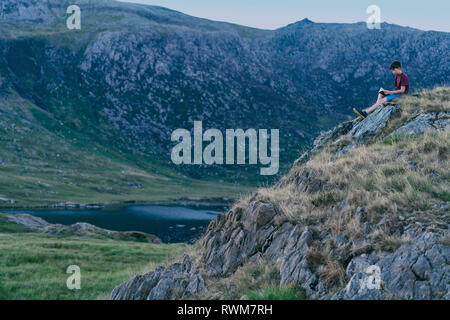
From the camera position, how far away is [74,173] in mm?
169250

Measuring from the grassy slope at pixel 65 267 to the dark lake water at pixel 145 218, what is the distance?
42350 millimetres

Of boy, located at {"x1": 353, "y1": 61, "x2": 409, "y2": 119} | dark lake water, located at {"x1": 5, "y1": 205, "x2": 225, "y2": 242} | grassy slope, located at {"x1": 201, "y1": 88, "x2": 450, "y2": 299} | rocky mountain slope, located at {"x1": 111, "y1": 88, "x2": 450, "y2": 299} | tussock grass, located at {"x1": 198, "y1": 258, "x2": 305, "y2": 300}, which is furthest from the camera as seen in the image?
dark lake water, located at {"x1": 5, "y1": 205, "x2": 225, "y2": 242}

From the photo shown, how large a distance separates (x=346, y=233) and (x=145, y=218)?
4043 inches

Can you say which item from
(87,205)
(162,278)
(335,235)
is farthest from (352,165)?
(87,205)

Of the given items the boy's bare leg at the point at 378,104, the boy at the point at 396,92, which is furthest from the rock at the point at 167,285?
the boy's bare leg at the point at 378,104

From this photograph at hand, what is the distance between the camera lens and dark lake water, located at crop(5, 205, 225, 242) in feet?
307

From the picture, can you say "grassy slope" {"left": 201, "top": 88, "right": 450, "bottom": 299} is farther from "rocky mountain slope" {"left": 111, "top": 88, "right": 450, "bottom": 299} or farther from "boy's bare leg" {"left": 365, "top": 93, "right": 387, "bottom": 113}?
"boy's bare leg" {"left": 365, "top": 93, "right": 387, "bottom": 113}

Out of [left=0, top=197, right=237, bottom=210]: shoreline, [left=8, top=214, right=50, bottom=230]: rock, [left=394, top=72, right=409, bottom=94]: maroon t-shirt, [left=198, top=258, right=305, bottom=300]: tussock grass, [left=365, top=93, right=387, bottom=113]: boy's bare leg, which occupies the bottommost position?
[left=0, top=197, right=237, bottom=210]: shoreline

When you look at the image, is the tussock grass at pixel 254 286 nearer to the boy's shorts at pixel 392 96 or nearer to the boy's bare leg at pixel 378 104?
the boy's bare leg at pixel 378 104

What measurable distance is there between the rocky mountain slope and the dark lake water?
68585mm

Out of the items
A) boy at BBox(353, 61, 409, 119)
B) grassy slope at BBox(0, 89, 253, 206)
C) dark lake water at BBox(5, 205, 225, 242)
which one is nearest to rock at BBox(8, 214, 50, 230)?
dark lake water at BBox(5, 205, 225, 242)

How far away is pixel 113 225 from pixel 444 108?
293 feet

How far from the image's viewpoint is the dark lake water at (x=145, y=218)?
3690 inches

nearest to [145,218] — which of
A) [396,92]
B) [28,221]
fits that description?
[28,221]
